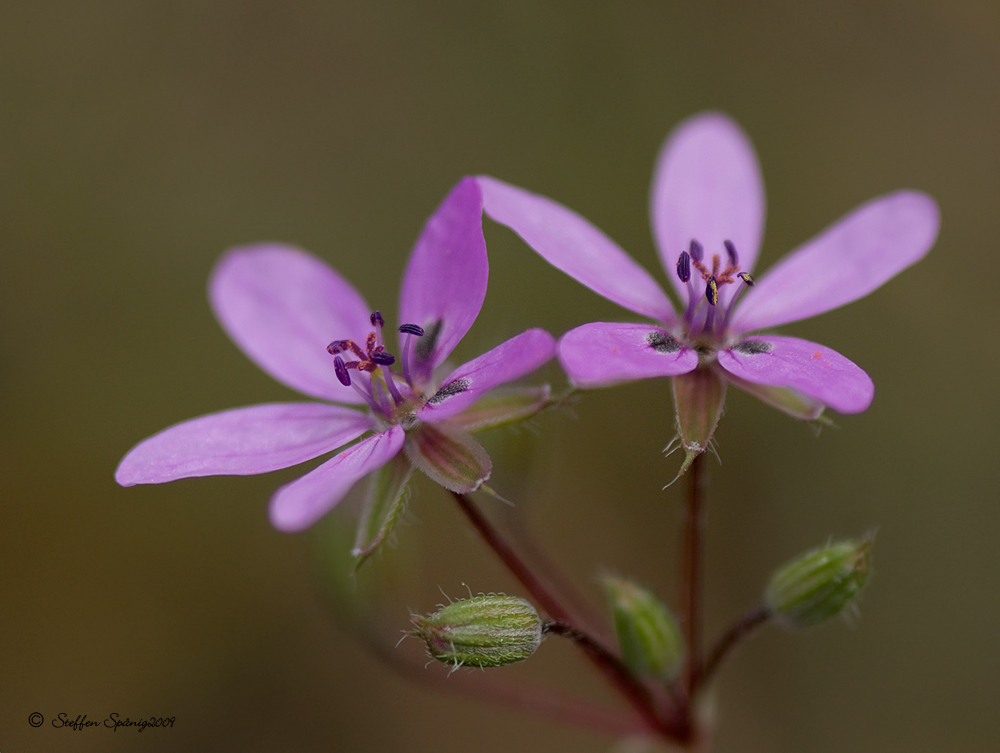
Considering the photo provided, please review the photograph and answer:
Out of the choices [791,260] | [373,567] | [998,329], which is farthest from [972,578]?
[373,567]

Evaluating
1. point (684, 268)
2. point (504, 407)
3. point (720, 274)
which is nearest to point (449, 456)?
point (504, 407)

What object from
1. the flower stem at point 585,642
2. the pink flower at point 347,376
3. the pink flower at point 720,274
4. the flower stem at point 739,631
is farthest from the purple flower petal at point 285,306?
the flower stem at point 739,631

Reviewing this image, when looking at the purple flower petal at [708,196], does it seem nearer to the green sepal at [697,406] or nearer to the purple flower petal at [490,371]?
the green sepal at [697,406]

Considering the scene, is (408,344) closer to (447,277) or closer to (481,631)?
(447,277)

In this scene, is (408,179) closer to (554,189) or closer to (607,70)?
(554,189)

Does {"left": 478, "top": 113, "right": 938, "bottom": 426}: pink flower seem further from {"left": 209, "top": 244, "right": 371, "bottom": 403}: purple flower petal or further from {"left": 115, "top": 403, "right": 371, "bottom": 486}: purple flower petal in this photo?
{"left": 115, "top": 403, "right": 371, "bottom": 486}: purple flower petal

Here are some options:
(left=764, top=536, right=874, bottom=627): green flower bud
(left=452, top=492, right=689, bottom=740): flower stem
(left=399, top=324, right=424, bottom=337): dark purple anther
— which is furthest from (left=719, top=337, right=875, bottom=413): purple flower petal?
(left=399, top=324, right=424, bottom=337): dark purple anther

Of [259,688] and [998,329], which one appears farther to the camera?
[998,329]
